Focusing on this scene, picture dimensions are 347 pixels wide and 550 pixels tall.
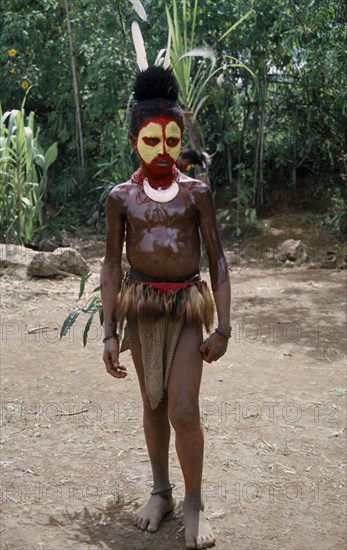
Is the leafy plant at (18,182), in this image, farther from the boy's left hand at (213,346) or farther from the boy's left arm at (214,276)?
the boy's left hand at (213,346)

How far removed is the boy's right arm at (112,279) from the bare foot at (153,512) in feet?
1.51

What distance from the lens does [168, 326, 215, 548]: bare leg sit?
2.21 m

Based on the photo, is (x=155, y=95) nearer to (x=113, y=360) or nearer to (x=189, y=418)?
(x=113, y=360)

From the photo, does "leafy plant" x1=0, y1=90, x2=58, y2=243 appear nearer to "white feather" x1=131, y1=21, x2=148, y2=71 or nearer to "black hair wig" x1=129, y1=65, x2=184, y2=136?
"white feather" x1=131, y1=21, x2=148, y2=71

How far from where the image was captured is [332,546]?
2309 mm

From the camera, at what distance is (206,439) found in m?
3.09

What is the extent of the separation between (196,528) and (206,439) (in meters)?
0.82

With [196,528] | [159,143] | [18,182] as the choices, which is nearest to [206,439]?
[196,528]

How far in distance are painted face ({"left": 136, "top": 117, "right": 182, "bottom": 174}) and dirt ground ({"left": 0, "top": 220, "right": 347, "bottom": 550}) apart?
1181mm

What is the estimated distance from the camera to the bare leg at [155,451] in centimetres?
235

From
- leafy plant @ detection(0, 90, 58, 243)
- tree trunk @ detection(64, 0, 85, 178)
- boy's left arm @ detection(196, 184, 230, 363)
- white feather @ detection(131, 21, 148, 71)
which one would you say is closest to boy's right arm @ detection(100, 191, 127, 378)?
boy's left arm @ detection(196, 184, 230, 363)

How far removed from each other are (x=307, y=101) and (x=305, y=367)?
467 cm

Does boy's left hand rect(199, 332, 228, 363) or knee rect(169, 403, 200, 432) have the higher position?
boy's left hand rect(199, 332, 228, 363)

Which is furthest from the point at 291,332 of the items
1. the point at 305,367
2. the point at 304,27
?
the point at 304,27
